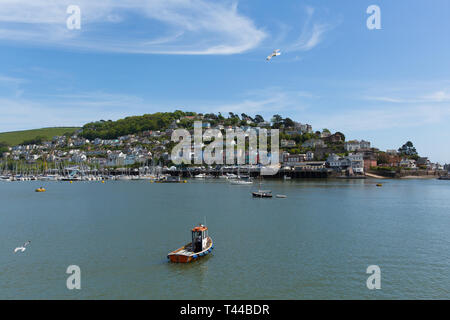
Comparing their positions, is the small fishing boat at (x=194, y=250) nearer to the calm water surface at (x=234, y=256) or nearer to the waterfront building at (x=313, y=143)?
the calm water surface at (x=234, y=256)

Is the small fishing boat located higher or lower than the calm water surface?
higher

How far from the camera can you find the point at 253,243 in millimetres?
24984

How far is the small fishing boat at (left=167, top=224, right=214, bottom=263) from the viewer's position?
66.3 feet

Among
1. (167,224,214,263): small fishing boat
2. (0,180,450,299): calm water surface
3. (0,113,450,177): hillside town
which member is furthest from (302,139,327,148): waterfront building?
(167,224,214,263): small fishing boat

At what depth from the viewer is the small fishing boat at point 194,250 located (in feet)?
66.3

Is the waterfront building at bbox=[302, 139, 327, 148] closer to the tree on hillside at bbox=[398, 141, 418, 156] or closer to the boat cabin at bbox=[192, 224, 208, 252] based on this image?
the tree on hillside at bbox=[398, 141, 418, 156]

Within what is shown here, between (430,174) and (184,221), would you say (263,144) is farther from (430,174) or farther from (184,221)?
(184,221)

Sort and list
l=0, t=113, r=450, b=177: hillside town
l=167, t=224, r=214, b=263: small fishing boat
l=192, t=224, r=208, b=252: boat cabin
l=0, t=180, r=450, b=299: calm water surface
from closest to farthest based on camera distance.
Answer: l=0, t=180, r=450, b=299: calm water surface
l=167, t=224, r=214, b=263: small fishing boat
l=192, t=224, r=208, b=252: boat cabin
l=0, t=113, r=450, b=177: hillside town

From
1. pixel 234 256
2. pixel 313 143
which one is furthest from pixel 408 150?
pixel 234 256

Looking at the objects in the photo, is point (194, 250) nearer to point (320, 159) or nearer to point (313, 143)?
point (320, 159)

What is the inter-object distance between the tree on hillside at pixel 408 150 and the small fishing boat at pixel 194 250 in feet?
615

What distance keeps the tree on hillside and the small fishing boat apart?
18746cm

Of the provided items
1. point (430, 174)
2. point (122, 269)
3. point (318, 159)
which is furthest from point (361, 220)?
point (430, 174)

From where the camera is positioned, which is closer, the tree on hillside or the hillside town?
the hillside town
